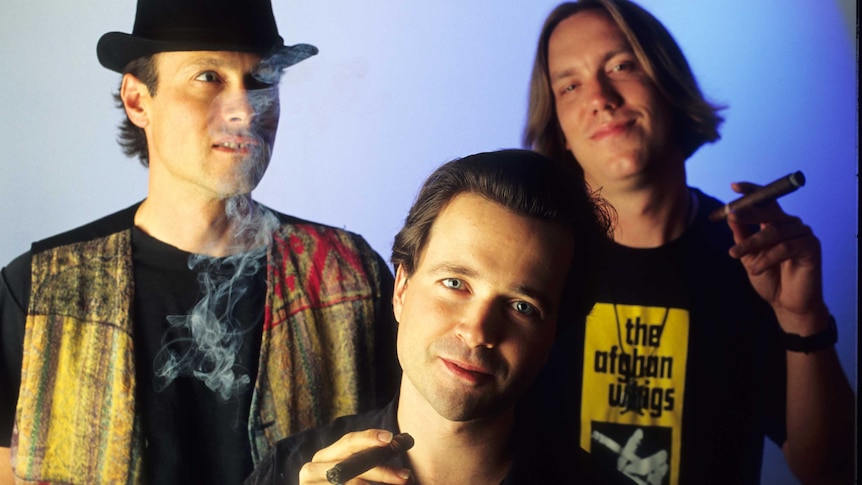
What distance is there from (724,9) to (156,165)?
1.45 metres

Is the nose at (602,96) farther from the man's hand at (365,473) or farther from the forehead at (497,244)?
the man's hand at (365,473)

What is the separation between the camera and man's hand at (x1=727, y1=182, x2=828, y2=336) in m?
1.89

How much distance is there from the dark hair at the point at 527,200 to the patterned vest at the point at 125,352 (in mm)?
193

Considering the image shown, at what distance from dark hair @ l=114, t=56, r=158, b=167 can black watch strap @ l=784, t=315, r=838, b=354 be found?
1.62m

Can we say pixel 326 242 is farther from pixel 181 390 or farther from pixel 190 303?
pixel 181 390

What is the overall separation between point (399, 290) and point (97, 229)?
29.0 inches

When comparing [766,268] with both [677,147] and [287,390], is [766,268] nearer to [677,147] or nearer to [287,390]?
[677,147]

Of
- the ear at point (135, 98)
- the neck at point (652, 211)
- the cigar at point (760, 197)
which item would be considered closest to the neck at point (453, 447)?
the neck at point (652, 211)

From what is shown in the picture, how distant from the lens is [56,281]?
→ 5.72 feet

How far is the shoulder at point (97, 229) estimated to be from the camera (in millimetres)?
1771

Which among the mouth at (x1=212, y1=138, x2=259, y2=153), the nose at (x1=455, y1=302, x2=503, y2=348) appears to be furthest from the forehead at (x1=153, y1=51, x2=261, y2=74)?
the nose at (x1=455, y1=302, x2=503, y2=348)

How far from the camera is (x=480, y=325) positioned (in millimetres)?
1493

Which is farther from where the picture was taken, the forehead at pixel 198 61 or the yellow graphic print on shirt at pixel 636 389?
the yellow graphic print on shirt at pixel 636 389

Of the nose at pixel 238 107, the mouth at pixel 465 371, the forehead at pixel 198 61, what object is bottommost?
the mouth at pixel 465 371
